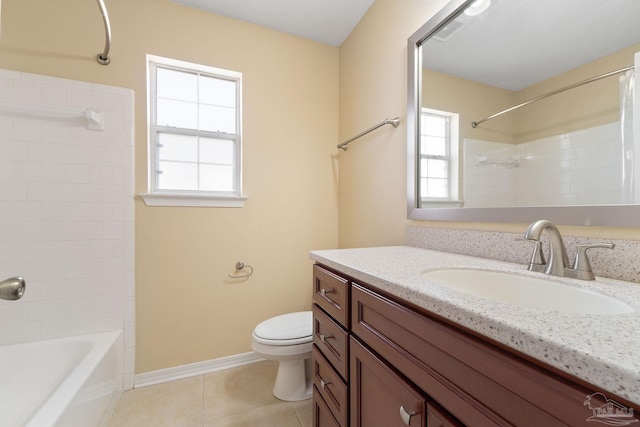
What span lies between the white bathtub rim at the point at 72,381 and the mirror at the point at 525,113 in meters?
1.67

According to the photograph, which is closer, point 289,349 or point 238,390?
point 289,349

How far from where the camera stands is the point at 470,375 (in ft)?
1.55

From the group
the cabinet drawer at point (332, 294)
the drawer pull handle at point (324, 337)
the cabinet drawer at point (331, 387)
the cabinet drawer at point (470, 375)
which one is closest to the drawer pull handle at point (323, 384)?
the cabinet drawer at point (331, 387)

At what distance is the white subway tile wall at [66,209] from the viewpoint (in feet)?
4.63

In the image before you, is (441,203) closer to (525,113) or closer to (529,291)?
(525,113)

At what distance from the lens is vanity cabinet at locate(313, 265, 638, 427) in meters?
0.37

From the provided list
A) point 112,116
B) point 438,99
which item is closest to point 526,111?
point 438,99

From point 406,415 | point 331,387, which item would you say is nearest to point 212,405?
point 331,387

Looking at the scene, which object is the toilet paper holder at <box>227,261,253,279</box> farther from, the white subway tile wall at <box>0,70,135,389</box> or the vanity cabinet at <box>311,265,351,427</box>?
the vanity cabinet at <box>311,265,351,427</box>

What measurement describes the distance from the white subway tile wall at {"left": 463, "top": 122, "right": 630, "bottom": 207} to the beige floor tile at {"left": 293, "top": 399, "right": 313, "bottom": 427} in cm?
136

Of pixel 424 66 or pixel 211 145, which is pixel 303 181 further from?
pixel 424 66

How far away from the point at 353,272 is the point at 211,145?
156 cm

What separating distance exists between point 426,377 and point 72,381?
1482 millimetres

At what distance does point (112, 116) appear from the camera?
158cm
